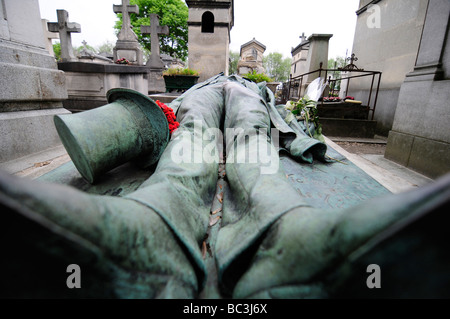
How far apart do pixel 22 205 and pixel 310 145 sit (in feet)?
6.47

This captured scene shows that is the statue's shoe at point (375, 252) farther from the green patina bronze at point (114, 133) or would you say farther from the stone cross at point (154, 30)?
the stone cross at point (154, 30)

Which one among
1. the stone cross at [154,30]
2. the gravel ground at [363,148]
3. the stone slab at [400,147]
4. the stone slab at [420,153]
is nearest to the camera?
the stone slab at [420,153]

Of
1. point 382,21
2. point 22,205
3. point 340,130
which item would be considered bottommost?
point 340,130

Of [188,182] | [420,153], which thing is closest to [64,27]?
[188,182]

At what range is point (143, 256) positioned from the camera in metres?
0.67

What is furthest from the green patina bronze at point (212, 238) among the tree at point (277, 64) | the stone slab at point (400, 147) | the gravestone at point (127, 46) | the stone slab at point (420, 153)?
the tree at point (277, 64)

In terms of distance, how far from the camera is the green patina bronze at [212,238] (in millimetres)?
452

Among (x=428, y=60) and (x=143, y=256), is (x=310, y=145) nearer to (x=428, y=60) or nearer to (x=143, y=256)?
(x=143, y=256)

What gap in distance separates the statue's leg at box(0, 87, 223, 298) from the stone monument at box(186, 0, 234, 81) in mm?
5654

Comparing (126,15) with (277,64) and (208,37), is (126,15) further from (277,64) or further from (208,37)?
(277,64)

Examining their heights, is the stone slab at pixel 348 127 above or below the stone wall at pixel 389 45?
below

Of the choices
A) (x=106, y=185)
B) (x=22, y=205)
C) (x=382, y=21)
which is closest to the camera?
(x=22, y=205)

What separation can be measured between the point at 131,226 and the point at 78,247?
0.16 m

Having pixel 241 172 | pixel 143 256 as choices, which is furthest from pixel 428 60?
pixel 143 256
